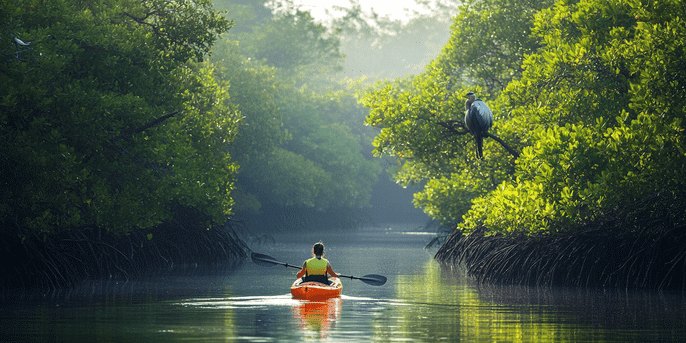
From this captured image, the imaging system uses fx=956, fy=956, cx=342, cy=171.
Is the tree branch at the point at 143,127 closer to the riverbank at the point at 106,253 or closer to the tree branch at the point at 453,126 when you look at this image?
the riverbank at the point at 106,253

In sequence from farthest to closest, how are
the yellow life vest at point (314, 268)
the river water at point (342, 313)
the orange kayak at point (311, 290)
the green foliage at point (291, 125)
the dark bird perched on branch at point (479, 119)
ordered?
1. the green foliage at point (291, 125)
2. the dark bird perched on branch at point (479, 119)
3. the yellow life vest at point (314, 268)
4. the orange kayak at point (311, 290)
5. the river water at point (342, 313)

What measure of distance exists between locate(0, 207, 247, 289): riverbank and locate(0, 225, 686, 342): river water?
63 centimetres

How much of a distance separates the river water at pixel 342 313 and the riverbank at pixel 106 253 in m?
0.63

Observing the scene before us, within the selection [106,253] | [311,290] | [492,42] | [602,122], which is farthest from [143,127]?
[492,42]

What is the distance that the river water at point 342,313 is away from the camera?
11.4 m

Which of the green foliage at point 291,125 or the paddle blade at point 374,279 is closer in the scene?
the paddle blade at point 374,279

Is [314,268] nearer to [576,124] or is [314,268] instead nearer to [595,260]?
[595,260]

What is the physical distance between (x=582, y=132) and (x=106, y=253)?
389 inches

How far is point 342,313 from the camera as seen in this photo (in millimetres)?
14000

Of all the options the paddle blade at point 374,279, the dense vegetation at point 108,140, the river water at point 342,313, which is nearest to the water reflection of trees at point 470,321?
the river water at point 342,313

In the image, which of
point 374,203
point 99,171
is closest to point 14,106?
point 99,171

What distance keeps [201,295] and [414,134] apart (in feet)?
26.6

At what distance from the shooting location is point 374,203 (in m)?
65.0

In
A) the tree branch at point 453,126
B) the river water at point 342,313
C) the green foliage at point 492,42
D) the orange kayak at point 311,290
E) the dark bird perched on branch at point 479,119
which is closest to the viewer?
the river water at point 342,313
